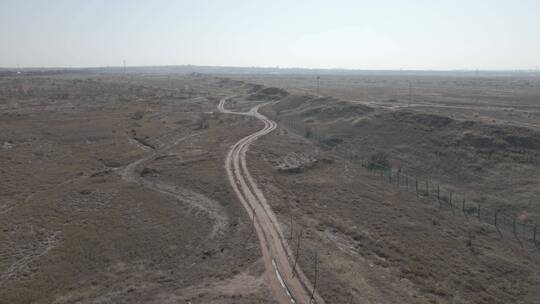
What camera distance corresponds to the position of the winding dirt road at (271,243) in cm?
2044

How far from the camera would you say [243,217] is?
31062 mm

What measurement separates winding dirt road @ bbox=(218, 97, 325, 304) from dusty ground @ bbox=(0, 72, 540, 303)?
2.38 ft

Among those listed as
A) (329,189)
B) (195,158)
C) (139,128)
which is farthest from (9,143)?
(329,189)

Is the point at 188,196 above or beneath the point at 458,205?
above

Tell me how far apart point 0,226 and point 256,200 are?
70.1 ft

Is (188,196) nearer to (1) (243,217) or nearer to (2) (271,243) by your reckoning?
(1) (243,217)

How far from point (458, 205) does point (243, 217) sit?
24273 millimetres

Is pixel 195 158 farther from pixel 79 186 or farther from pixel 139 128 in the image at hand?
pixel 139 128

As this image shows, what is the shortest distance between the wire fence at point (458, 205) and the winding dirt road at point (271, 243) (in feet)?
60.6

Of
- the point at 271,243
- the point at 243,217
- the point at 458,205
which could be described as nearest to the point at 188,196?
the point at 243,217

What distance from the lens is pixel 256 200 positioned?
1380 inches

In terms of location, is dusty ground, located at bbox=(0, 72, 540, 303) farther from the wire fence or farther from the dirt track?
the wire fence

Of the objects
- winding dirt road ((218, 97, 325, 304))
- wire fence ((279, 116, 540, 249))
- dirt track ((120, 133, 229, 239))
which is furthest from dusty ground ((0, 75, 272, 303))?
wire fence ((279, 116, 540, 249))

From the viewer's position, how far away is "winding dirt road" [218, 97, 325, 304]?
67.1 feet
